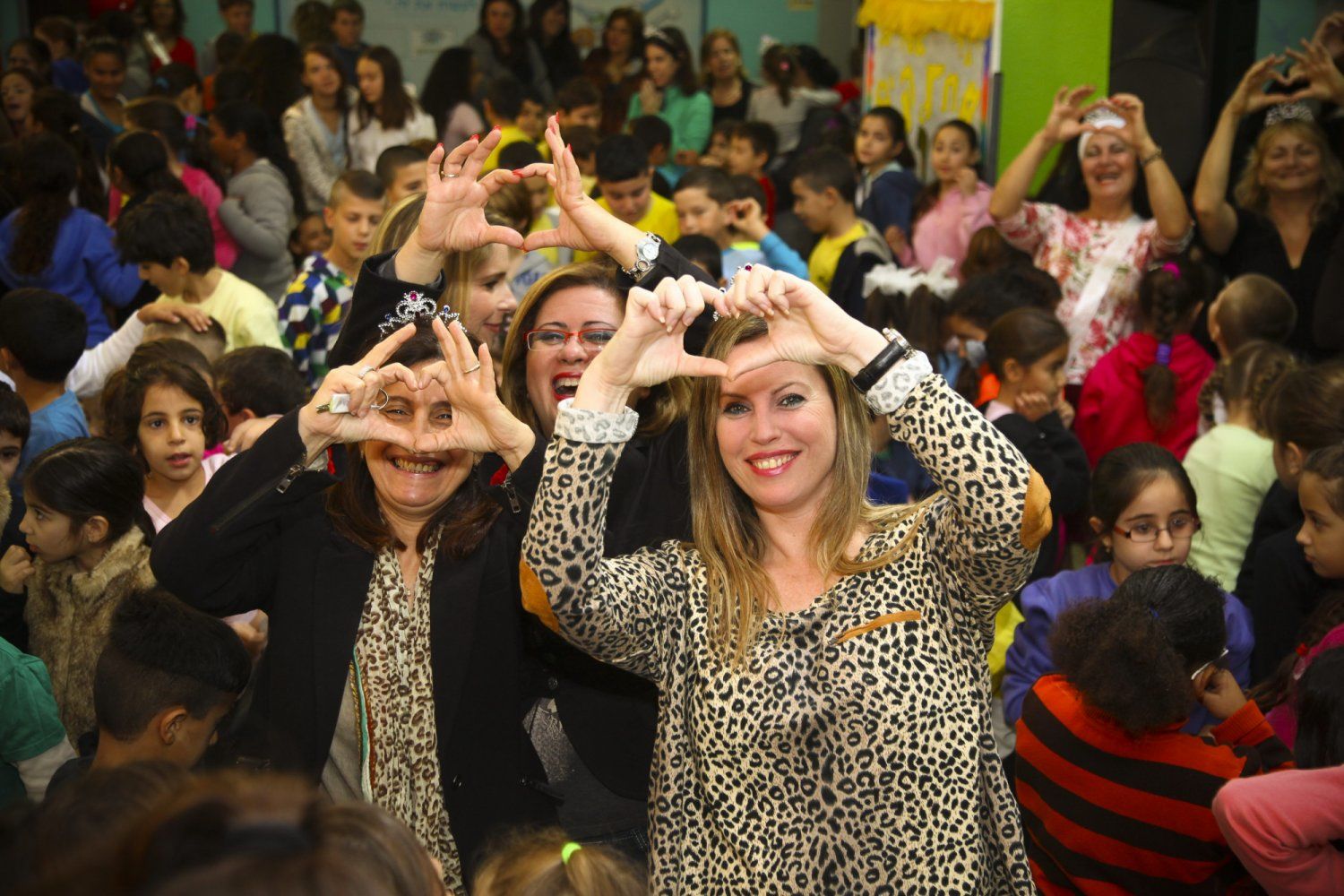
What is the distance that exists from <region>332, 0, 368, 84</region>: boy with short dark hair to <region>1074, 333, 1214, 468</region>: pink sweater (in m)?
5.92

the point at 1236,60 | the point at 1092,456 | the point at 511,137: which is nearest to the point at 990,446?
the point at 1092,456

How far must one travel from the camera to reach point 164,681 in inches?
99.4

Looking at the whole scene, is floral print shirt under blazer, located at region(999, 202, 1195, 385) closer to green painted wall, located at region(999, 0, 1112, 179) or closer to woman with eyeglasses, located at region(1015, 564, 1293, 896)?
green painted wall, located at region(999, 0, 1112, 179)

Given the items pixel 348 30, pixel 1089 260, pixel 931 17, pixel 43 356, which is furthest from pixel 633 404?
pixel 348 30

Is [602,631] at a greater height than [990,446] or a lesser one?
lesser

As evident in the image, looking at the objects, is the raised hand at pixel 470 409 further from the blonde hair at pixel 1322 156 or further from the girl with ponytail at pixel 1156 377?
the blonde hair at pixel 1322 156

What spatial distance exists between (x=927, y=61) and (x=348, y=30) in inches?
169

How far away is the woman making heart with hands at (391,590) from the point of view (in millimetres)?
2254

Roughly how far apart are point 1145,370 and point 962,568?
316 centimetres

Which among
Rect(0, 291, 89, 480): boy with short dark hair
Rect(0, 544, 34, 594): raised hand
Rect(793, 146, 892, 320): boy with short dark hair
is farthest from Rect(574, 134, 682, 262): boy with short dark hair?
Rect(0, 544, 34, 594): raised hand

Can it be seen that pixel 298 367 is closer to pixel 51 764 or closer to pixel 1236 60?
pixel 51 764

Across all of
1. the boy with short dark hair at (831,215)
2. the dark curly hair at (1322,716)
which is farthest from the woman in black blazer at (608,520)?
the boy with short dark hair at (831,215)

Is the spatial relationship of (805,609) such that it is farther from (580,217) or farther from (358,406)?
(580,217)

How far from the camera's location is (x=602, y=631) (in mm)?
2072
